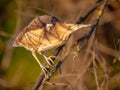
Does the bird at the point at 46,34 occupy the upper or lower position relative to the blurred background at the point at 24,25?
upper

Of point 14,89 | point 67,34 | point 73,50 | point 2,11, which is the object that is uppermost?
point 67,34

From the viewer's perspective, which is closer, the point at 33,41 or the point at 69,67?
the point at 33,41

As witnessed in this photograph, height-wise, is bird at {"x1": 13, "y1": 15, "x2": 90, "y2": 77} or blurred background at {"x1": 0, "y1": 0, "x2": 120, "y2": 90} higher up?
bird at {"x1": 13, "y1": 15, "x2": 90, "y2": 77}

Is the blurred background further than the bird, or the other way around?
the blurred background

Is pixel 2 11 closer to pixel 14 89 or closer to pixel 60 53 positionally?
pixel 14 89

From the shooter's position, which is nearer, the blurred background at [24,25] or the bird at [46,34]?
the bird at [46,34]

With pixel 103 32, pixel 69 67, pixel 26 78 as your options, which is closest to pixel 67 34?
pixel 69 67

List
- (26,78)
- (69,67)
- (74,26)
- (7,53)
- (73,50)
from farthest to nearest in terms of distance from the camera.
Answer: (7,53), (26,78), (69,67), (73,50), (74,26)

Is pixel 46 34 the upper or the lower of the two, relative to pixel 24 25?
upper
